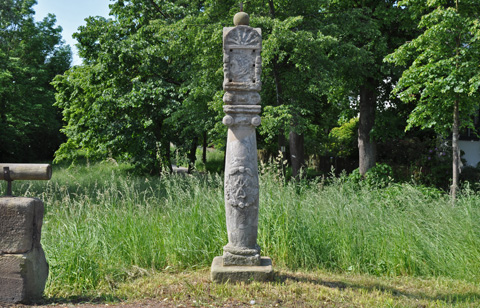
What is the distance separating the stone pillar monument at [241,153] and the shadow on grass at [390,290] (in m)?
0.43

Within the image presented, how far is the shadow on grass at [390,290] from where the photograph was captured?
4887mm

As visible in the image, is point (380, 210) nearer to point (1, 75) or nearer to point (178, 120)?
point (178, 120)

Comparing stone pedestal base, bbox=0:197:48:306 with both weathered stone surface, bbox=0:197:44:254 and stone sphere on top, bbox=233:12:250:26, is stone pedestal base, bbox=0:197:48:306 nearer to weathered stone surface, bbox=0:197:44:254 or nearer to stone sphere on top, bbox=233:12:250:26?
weathered stone surface, bbox=0:197:44:254

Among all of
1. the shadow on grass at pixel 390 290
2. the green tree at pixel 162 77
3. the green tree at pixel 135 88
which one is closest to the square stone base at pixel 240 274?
the shadow on grass at pixel 390 290

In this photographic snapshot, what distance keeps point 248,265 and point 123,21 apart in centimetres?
1363

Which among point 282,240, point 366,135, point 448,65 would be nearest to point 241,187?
point 282,240

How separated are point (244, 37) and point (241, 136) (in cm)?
114

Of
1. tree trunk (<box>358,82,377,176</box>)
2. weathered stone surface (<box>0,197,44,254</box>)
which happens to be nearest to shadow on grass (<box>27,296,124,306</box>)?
weathered stone surface (<box>0,197,44,254</box>)

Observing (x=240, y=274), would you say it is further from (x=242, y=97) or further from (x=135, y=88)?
(x=135, y=88)

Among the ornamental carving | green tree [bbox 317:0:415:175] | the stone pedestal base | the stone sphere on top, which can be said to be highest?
green tree [bbox 317:0:415:175]

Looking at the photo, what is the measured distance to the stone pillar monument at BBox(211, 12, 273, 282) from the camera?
199 inches

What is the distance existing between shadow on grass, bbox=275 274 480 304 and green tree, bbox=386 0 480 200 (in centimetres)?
431

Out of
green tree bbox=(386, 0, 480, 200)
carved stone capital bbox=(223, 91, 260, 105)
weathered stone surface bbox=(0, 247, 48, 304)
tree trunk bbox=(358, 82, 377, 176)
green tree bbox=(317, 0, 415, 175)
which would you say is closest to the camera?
weathered stone surface bbox=(0, 247, 48, 304)

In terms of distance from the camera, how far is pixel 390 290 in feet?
16.6
